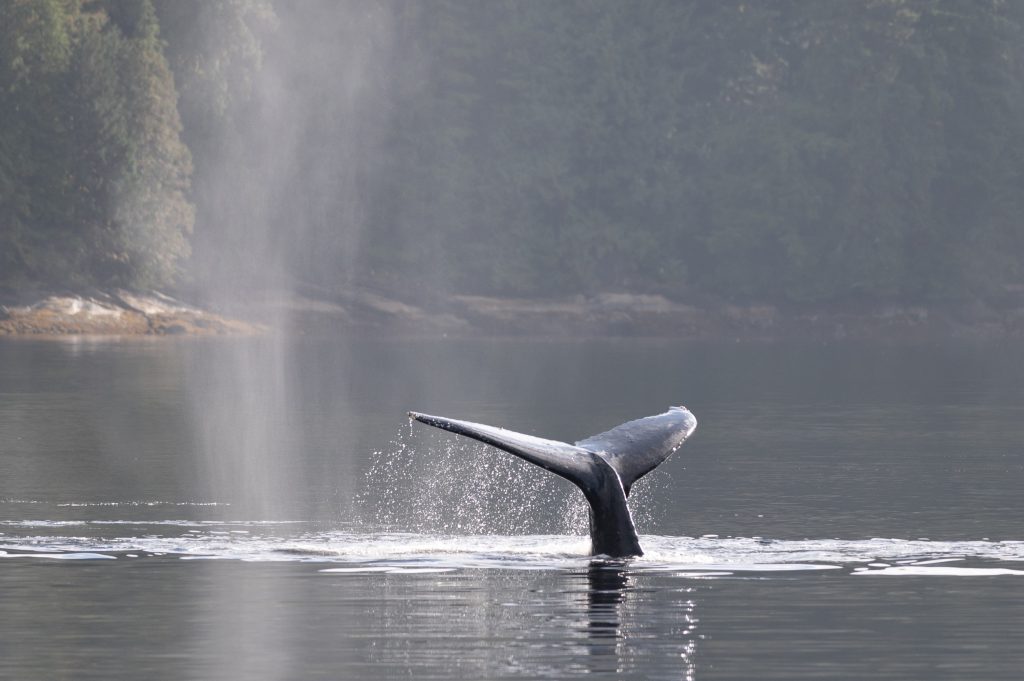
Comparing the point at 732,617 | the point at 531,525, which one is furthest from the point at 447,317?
the point at 732,617

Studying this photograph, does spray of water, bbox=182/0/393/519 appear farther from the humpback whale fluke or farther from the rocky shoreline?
the humpback whale fluke

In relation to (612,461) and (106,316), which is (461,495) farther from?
(106,316)

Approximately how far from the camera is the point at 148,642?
1841 cm

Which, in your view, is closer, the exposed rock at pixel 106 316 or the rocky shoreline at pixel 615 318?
the exposed rock at pixel 106 316

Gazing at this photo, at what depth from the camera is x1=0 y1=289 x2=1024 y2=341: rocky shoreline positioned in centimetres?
10662

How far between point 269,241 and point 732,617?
9153 centimetres

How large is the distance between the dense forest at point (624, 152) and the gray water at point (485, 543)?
57.4 meters

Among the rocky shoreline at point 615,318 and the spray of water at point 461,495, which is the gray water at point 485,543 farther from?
the rocky shoreline at point 615,318

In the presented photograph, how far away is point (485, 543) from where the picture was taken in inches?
974

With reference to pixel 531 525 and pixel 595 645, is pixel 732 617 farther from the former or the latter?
pixel 531 525

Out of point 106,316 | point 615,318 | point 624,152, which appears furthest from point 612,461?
point 624,152

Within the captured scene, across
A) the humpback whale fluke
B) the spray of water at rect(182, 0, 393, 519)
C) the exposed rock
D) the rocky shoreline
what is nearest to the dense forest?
the spray of water at rect(182, 0, 393, 519)

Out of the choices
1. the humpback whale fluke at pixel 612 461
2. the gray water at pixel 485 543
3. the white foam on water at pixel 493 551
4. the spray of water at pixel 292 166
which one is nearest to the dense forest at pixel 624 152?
the spray of water at pixel 292 166

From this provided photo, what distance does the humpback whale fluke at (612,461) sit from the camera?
21.2 m
